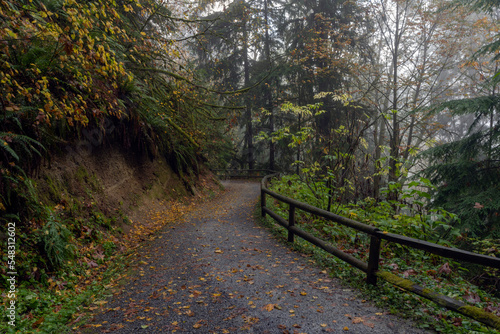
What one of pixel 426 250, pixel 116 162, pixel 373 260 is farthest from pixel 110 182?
pixel 426 250

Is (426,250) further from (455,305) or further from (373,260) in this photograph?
(373,260)

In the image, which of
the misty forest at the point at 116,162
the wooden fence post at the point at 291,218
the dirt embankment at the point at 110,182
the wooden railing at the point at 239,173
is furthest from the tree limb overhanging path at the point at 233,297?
the wooden railing at the point at 239,173

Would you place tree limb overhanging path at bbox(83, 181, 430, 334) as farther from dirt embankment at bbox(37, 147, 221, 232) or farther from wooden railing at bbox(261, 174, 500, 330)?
dirt embankment at bbox(37, 147, 221, 232)

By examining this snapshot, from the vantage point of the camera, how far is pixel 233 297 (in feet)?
13.4

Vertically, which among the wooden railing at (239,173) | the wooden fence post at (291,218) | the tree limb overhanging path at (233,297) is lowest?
the wooden railing at (239,173)

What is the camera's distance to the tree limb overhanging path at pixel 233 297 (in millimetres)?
3316

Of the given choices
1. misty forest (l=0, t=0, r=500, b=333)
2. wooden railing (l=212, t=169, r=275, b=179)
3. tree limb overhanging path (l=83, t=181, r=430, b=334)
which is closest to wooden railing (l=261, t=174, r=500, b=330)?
misty forest (l=0, t=0, r=500, b=333)

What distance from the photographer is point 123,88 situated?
839cm

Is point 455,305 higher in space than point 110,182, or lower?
lower

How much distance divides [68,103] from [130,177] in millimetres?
4116

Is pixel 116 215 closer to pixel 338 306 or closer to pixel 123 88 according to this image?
pixel 123 88

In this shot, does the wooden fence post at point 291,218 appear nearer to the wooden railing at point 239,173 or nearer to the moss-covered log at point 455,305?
the moss-covered log at point 455,305

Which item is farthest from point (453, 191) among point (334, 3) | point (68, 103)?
point (334, 3)

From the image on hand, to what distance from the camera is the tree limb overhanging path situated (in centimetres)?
332
